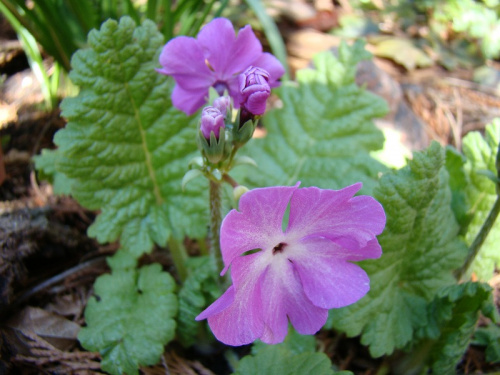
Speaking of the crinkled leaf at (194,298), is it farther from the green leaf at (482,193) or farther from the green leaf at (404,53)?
the green leaf at (404,53)

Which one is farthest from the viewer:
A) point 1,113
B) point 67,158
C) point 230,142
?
point 1,113

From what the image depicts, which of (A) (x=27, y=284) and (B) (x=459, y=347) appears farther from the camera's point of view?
(A) (x=27, y=284)

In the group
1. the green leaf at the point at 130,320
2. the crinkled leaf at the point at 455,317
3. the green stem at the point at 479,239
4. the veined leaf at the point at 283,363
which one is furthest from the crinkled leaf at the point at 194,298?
the green stem at the point at 479,239

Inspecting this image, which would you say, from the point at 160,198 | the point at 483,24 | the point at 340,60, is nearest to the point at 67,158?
the point at 160,198

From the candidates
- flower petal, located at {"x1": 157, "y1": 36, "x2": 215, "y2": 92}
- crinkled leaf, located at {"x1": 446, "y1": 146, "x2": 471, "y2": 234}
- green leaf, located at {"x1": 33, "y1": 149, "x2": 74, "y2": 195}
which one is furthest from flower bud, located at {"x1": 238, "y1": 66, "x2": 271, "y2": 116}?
green leaf, located at {"x1": 33, "y1": 149, "x2": 74, "y2": 195}

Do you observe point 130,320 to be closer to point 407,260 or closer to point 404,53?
point 407,260

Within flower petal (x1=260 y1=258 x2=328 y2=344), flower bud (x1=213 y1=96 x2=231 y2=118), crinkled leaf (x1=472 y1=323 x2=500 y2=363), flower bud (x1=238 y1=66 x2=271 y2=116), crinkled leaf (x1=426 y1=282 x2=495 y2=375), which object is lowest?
crinkled leaf (x1=472 y1=323 x2=500 y2=363)

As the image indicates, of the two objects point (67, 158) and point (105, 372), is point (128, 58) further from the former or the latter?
point (105, 372)

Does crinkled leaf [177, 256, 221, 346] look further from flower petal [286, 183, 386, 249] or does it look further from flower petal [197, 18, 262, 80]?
flower petal [197, 18, 262, 80]
